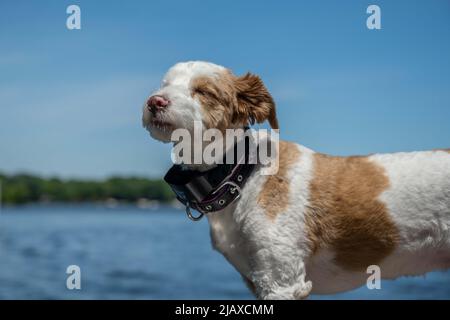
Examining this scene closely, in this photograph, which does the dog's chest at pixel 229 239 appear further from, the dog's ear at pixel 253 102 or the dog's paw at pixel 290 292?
the dog's ear at pixel 253 102

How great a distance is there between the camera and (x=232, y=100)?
6188 mm

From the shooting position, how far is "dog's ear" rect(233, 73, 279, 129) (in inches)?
247

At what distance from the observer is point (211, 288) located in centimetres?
7631

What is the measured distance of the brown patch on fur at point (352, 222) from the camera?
6.07 meters

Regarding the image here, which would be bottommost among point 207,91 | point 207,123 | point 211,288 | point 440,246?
point 211,288

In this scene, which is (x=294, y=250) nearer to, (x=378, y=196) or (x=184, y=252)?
(x=378, y=196)

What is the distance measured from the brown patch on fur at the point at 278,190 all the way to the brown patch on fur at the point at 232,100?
448 millimetres

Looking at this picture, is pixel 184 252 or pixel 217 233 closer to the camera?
pixel 217 233

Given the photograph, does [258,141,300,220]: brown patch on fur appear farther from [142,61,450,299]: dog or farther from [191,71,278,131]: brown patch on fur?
[191,71,278,131]: brown patch on fur

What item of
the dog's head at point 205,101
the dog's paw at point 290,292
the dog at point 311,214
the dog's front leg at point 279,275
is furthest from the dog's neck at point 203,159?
the dog's paw at point 290,292

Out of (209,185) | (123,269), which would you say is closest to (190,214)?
(209,185)

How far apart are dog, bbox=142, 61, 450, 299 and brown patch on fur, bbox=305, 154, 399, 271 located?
0.4 inches
